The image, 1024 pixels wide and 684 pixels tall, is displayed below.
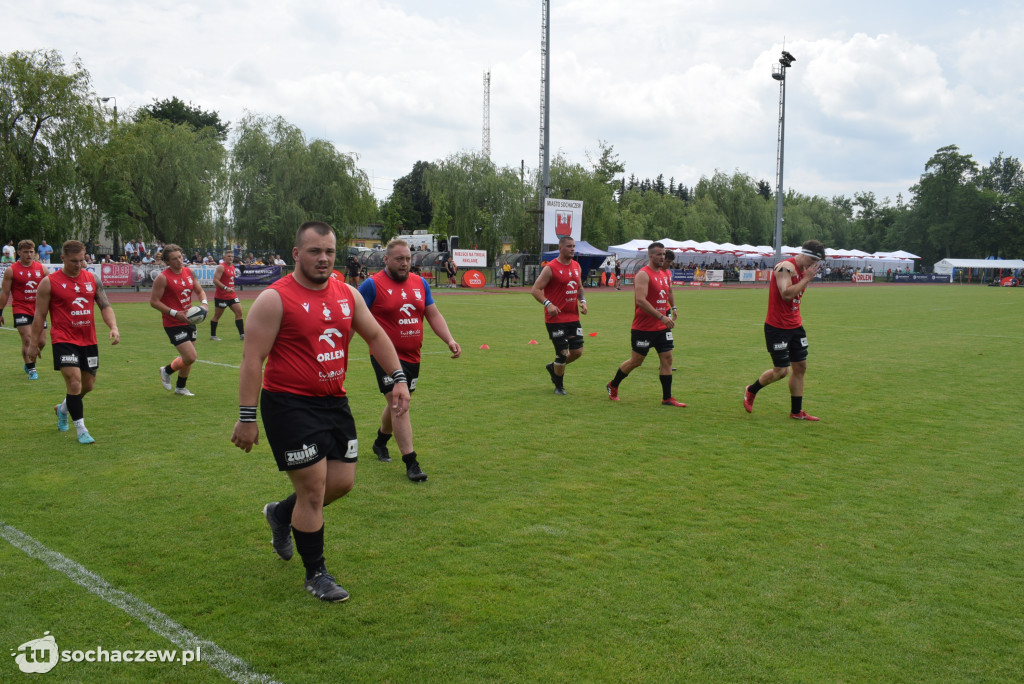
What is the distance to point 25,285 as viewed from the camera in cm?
1272

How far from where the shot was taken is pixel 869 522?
5809 mm

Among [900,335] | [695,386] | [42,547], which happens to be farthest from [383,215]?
[42,547]

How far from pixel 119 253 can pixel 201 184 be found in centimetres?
749

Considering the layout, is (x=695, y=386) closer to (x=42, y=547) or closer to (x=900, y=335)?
(x=42, y=547)

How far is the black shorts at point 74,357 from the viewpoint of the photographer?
7.93m

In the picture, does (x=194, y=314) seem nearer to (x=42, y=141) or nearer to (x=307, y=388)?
(x=307, y=388)

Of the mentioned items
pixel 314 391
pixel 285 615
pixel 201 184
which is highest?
pixel 201 184

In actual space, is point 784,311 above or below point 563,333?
above

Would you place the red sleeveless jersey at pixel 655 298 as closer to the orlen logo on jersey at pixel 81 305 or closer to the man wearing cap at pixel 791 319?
the man wearing cap at pixel 791 319

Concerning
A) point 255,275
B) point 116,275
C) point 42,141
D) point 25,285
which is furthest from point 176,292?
point 42,141

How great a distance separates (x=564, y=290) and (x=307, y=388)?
695 centimetres

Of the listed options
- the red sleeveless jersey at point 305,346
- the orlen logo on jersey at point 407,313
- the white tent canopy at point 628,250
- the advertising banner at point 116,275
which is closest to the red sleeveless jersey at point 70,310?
the orlen logo on jersey at point 407,313

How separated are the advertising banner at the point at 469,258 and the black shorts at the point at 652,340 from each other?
1408 inches

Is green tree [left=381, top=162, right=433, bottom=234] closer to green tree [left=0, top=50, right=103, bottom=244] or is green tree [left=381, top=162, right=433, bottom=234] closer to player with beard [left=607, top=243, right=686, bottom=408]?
green tree [left=0, top=50, right=103, bottom=244]
